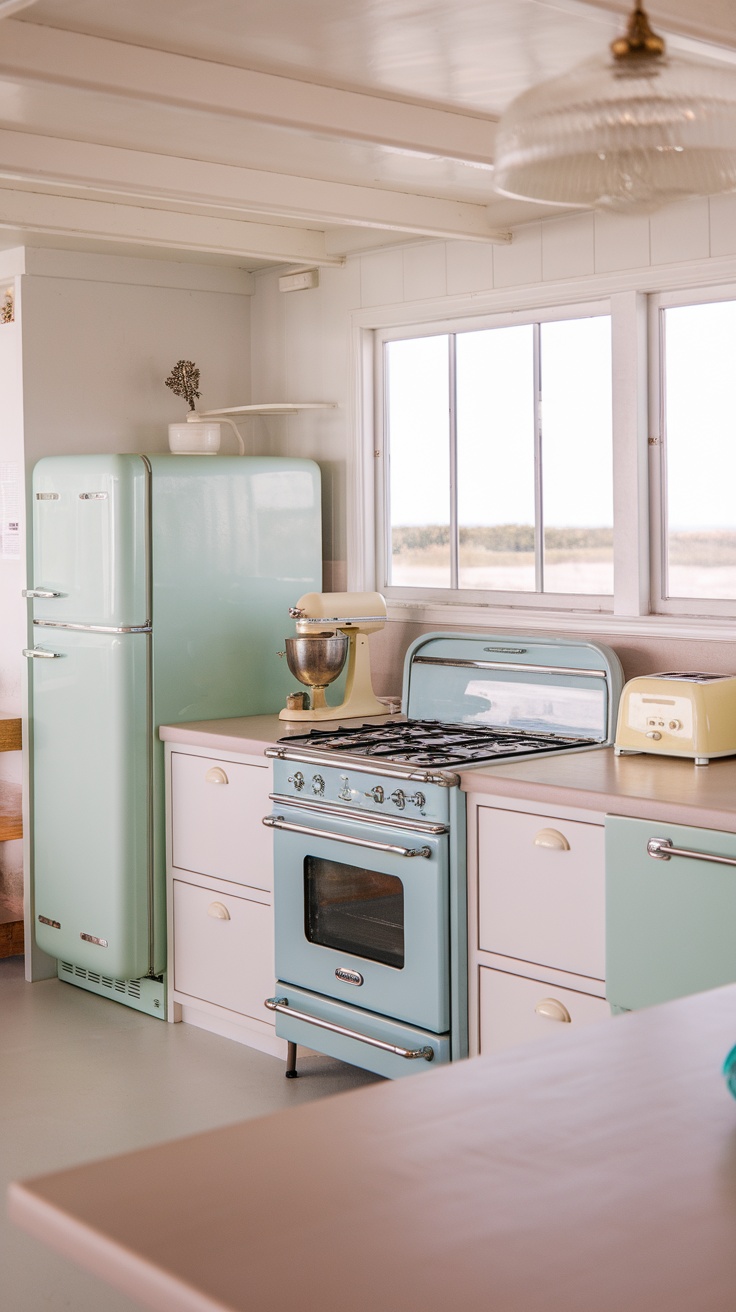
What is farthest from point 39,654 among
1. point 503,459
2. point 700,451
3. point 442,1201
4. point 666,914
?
point 442,1201

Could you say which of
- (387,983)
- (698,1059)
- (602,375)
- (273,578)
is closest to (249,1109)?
(387,983)

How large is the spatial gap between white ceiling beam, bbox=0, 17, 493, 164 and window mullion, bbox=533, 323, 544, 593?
1055mm

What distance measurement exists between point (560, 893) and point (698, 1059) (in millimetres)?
1786

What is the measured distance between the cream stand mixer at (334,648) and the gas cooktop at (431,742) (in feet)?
0.51

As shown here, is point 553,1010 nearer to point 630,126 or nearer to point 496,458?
point 496,458

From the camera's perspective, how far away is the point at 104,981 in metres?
4.60

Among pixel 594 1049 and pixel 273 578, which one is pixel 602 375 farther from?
pixel 594 1049

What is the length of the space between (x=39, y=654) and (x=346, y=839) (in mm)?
1478

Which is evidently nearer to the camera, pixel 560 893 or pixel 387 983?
pixel 560 893

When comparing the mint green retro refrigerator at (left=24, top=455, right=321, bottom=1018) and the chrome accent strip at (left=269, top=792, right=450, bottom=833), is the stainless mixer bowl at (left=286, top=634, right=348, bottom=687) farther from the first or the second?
the chrome accent strip at (left=269, top=792, right=450, bottom=833)

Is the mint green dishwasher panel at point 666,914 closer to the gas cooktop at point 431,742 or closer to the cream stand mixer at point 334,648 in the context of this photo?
the gas cooktop at point 431,742

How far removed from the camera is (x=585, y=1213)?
102cm

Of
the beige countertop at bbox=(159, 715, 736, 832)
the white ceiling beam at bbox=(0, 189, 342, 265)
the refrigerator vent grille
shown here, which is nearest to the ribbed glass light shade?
the beige countertop at bbox=(159, 715, 736, 832)

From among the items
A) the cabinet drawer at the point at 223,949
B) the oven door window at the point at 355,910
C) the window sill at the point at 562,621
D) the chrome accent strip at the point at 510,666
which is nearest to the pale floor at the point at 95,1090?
the cabinet drawer at the point at 223,949
